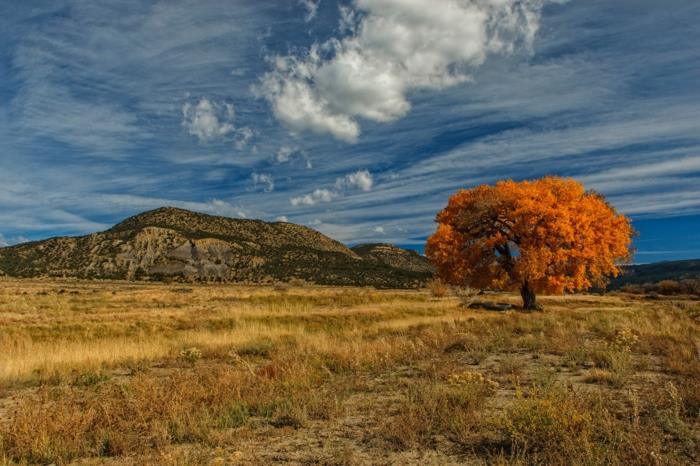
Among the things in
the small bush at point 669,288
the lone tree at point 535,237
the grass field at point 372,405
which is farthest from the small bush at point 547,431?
the small bush at point 669,288

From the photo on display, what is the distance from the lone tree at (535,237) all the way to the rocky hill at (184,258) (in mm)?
74081

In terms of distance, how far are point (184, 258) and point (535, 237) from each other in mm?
109113

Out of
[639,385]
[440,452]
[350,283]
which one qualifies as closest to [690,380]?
[639,385]

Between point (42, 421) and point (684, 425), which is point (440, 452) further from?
point (42, 421)

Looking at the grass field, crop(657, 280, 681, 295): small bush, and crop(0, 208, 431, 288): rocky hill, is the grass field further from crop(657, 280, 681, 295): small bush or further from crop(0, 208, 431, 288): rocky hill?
crop(0, 208, 431, 288): rocky hill

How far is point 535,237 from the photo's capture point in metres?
30.0

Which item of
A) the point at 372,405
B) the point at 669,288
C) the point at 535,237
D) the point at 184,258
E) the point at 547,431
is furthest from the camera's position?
the point at 184,258

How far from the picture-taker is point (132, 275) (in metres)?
111

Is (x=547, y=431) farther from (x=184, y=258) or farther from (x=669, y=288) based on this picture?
(x=184, y=258)

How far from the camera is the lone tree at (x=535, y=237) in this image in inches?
1142

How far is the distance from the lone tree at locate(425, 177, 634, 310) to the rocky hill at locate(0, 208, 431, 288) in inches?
2917

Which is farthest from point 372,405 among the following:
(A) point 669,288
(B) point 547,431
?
(A) point 669,288

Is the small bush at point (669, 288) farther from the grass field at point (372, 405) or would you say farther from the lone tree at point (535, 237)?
the grass field at point (372, 405)

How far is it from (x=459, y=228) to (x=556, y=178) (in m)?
7.46
